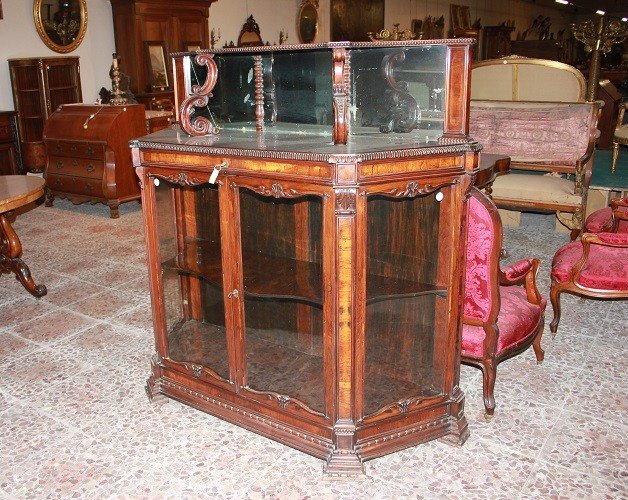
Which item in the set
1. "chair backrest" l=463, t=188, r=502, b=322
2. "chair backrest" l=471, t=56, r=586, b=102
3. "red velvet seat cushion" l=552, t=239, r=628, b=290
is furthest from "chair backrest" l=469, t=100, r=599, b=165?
"chair backrest" l=463, t=188, r=502, b=322

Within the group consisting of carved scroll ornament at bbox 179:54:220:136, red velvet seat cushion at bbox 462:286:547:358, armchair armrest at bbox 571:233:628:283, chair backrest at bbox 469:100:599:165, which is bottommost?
red velvet seat cushion at bbox 462:286:547:358

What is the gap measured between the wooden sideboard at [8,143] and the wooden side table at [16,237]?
3.35 metres

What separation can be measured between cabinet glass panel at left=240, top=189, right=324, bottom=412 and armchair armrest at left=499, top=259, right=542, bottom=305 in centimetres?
87

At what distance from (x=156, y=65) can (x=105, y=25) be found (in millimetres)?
875

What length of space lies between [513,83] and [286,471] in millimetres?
5444

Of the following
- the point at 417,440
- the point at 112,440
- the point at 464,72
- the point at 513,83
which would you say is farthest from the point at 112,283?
the point at 513,83

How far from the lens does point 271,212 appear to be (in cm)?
273

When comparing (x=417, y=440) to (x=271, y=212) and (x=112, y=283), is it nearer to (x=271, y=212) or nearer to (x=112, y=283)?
(x=271, y=212)

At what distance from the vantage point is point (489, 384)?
109 inches

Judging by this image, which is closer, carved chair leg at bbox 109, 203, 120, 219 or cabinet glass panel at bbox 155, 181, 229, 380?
cabinet glass panel at bbox 155, 181, 229, 380

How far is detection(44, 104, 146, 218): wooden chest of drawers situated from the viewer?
6.63 m

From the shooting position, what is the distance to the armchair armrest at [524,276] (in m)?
2.85

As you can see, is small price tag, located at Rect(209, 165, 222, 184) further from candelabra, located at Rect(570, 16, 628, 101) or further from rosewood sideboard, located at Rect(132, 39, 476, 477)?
candelabra, located at Rect(570, 16, 628, 101)

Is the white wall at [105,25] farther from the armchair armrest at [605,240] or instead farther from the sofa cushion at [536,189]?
the armchair armrest at [605,240]
